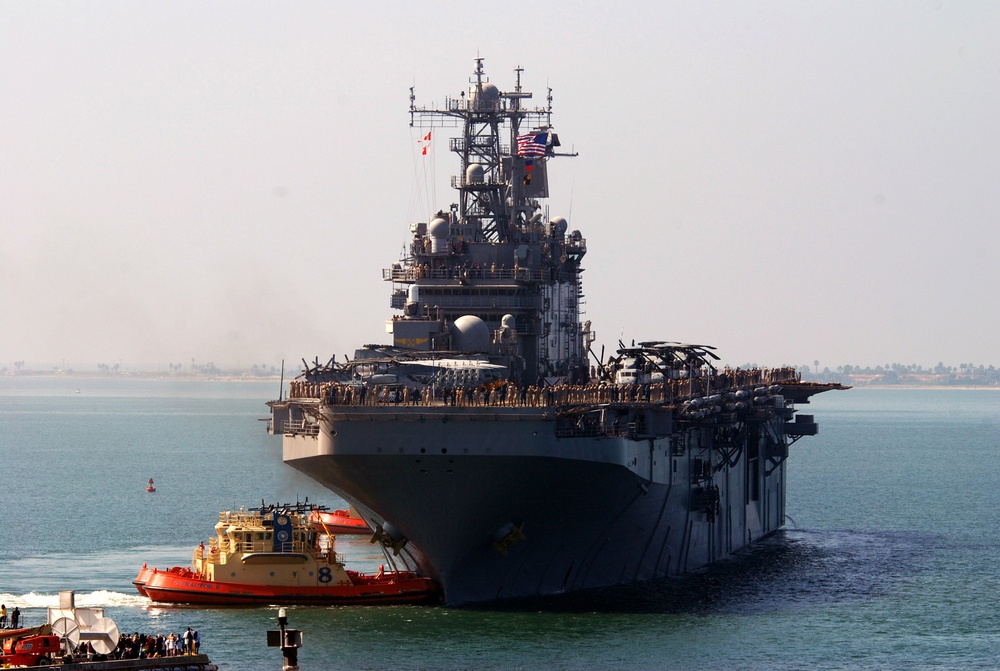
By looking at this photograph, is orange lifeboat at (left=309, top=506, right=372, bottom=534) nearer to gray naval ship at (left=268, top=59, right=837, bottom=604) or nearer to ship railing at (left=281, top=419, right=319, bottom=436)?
gray naval ship at (left=268, top=59, right=837, bottom=604)

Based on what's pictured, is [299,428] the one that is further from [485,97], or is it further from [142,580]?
[485,97]

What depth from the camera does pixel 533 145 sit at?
2024 inches

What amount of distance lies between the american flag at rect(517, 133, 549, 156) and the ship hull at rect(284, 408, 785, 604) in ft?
34.9

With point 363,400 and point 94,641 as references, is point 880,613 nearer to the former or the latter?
point 363,400

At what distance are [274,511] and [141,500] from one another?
96.5 feet

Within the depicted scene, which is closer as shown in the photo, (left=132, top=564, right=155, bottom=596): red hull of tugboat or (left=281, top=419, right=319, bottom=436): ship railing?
(left=281, top=419, right=319, bottom=436): ship railing

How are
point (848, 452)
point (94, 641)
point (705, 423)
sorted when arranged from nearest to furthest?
1. point (94, 641)
2. point (705, 423)
3. point (848, 452)

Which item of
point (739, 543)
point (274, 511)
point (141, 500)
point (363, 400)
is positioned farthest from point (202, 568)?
point (141, 500)

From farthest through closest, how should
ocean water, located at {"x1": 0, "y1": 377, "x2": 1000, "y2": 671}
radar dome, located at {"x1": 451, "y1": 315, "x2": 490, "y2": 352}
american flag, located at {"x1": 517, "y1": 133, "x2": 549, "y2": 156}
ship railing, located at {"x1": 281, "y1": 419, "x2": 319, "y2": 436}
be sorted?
american flag, located at {"x1": 517, "y1": 133, "x2": 549, "y2": 156} < radar dome, located at {"x1": 451, "y1": 315, "x2": 490, "y2": 352} < ship railing, located at {"x1": 281, "y1": 419, "x2": 319, "y2": 436} < ocean water, located at {"x1": 0, "y1": 377, "x2": 1000, "y2": 671}

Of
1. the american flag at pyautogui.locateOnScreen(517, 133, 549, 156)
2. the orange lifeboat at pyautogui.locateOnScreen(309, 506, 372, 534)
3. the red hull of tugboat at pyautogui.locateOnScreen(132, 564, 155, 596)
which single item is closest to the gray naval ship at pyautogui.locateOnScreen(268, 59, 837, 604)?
the american flag at pyautogui.locateOnScreen(517, 133, 549, 156)

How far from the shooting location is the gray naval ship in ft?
128

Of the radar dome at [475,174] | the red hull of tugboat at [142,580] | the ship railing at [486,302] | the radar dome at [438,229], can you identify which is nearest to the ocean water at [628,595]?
the red hull of tugboat at [142,580]

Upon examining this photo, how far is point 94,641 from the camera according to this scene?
30.4 m

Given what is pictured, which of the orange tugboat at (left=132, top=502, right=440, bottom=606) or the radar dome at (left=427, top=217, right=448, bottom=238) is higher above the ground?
the radar dome at (left=427, top=217, right=448, bottom=238)
